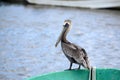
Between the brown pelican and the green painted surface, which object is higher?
the brown pelican

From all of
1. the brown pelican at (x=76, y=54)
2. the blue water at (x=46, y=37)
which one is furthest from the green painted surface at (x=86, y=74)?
the blue water at (x=46, y=37)

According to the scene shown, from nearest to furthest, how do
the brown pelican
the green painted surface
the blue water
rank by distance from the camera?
the green painted surface → the brown pelican → the blue water

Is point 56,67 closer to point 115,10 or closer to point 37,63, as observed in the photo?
point 37,63

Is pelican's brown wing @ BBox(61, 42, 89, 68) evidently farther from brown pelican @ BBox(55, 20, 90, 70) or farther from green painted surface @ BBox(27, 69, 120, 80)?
green painted surface @ BBox(27, 69, 120, 80)

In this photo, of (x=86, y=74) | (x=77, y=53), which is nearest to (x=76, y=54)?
(x=77, y=53)

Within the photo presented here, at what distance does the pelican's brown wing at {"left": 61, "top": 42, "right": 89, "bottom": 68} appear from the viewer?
17.7 feet

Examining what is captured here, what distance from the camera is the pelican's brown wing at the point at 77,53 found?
17.7 ft

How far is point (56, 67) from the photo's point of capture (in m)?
9.63

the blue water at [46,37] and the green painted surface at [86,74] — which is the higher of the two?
the blue water at [46,37]

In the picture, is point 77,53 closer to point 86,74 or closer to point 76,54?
point 76,54

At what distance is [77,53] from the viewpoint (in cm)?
548

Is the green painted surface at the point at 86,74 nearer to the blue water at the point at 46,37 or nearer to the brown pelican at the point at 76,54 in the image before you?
the brown pelican at the point at 76,54

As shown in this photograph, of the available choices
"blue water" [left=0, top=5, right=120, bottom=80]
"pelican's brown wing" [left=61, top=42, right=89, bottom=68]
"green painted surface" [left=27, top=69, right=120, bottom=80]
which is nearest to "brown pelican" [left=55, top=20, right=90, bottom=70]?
"pelican's brown wing" [left=61, top=42, right=89, bottom=68]

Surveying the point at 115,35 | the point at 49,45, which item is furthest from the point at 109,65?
the point at 115,35
